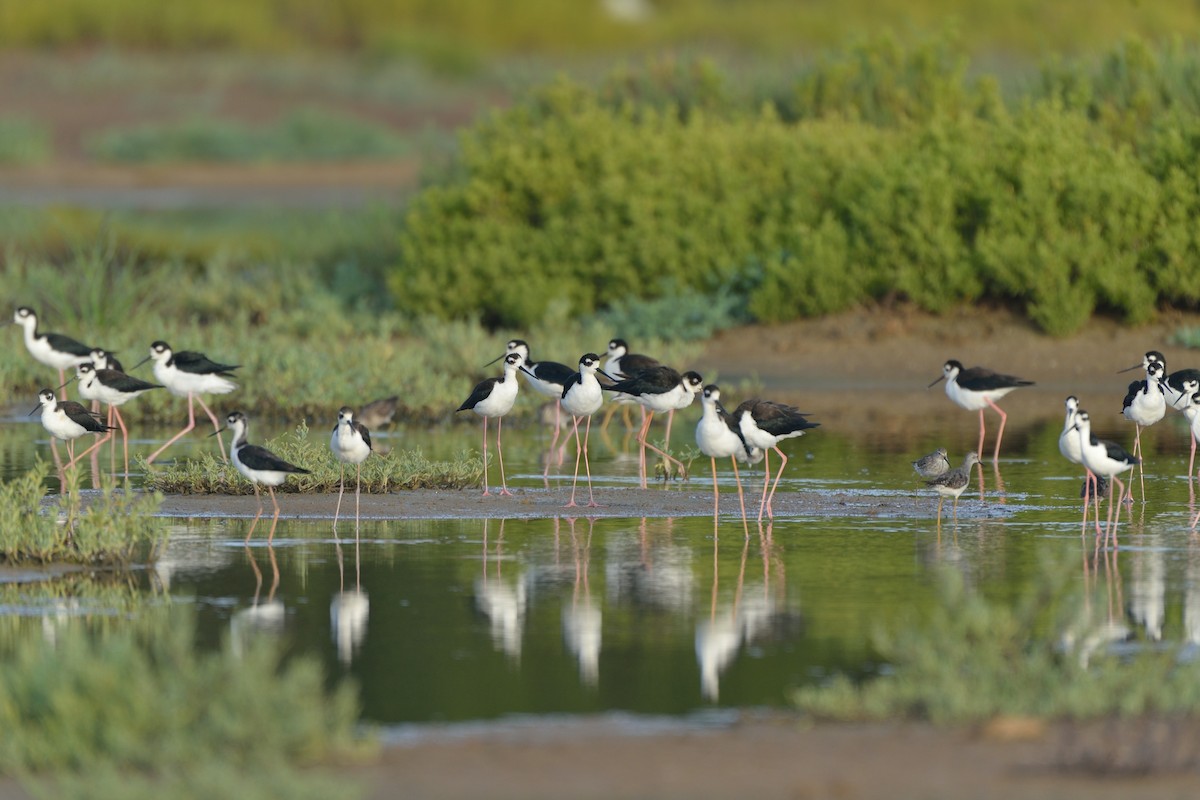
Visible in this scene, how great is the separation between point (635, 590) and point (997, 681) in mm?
2940

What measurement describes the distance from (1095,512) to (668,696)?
16.2 feet

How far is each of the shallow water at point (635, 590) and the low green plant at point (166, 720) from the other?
834mm

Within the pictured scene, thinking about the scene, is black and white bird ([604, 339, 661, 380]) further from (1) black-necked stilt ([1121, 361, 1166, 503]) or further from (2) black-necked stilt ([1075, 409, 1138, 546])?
A: (2) black-necked stilt ([1075, 409, 1138, 546])

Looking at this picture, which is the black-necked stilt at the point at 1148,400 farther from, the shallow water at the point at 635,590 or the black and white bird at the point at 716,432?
the black and white bird at the point at 716,432

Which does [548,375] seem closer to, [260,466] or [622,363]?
[622,363]

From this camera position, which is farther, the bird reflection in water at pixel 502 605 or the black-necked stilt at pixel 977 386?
the black-necked stilt at pixel 977 386

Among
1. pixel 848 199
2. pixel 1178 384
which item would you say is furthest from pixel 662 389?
pixel 848 199

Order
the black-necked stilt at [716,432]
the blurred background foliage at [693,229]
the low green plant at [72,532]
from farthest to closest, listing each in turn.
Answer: the blurred background foliage at [693,229] < the black-necked stilt at [716,432] < the low green plant at [72,532]

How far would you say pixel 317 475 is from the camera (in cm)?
1372

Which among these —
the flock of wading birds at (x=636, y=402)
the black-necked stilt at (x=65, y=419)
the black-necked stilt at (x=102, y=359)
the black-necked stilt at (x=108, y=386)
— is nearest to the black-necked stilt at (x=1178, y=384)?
the flock of wading birds at (x=636, y=402)

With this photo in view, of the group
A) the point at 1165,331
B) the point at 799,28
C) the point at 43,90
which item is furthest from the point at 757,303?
the point at 799,28

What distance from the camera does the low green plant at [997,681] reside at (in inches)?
303

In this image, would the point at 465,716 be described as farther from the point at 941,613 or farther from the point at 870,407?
the point at 870,407

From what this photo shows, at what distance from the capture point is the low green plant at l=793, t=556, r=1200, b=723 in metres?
7.69
